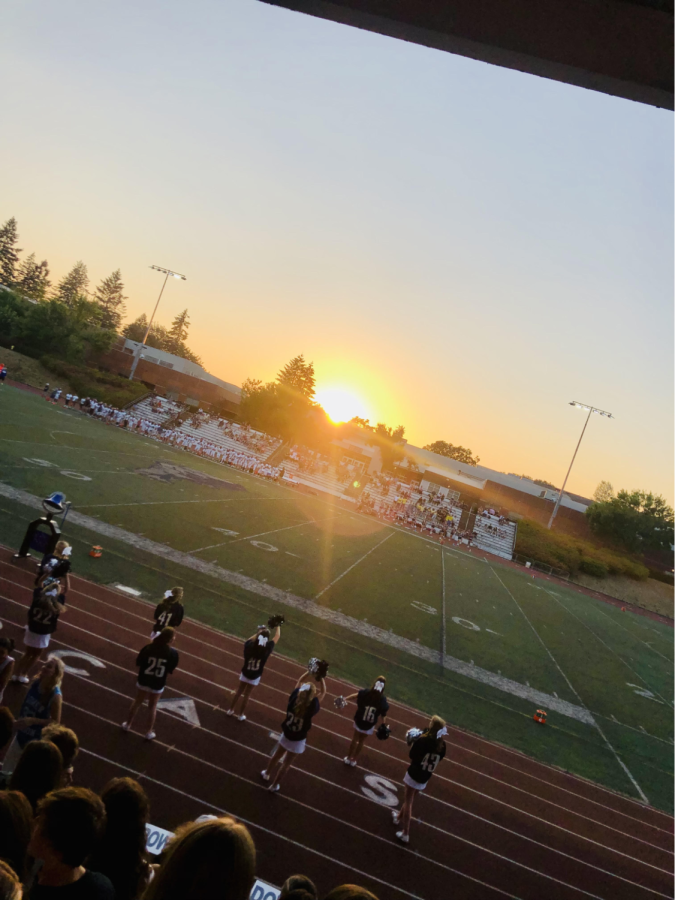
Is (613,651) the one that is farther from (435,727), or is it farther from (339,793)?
(435,727)

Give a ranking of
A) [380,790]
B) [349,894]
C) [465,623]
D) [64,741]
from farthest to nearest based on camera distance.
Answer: [465,623]
[380,790]
[64,741]
[349,894]

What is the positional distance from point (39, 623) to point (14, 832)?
5084 millimetres

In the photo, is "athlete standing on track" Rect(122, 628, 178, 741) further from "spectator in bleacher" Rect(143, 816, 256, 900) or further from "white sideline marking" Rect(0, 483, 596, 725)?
"white sideline marking" Rect(0, 483, 596, 725)

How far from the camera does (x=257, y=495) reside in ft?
107

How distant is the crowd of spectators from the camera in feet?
6.63

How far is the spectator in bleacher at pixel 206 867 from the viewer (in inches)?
78.5

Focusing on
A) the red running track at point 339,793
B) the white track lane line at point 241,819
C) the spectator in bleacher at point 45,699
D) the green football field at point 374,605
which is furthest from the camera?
the green football field at point 374,605

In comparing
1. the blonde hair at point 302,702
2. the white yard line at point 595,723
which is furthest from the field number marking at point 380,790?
the white yard line at point 595,723

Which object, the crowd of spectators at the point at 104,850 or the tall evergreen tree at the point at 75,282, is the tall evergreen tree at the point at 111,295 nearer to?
the tall evergreen tree at the point at 75,282

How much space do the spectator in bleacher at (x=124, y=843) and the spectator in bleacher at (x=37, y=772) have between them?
0.84 m

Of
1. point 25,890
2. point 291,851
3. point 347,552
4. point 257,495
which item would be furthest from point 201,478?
point 25,890

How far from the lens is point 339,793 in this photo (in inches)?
→ 292

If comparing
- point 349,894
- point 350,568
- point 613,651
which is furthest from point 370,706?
point 613,651

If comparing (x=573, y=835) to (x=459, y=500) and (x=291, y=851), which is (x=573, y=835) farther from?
(x=459, y=500)
